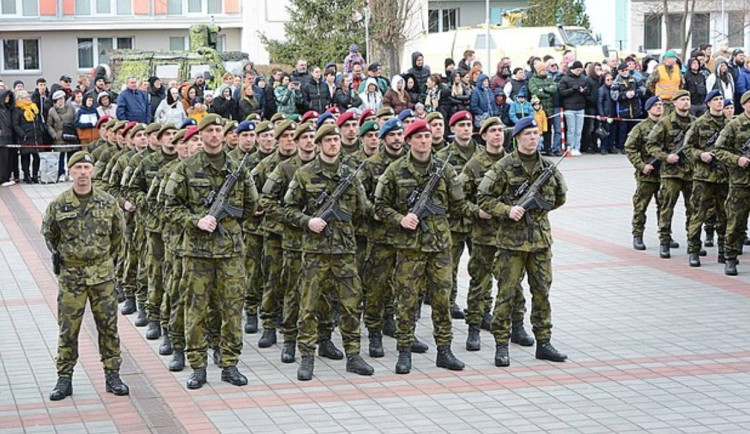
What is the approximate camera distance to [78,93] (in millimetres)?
26766

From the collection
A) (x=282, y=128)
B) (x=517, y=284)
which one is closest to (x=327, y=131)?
(x=282, y=128)

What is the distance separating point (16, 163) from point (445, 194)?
53.4ft

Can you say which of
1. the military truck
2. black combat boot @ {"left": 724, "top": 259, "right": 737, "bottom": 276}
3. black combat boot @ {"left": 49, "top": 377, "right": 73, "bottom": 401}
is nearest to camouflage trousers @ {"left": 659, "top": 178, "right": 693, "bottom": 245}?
black combat boot @ {"left": 724, "top": 259, "right": 737, "bottom": 276}

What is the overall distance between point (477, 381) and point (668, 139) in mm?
6602

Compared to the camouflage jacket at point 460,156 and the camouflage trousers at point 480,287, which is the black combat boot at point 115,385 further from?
the camouflage jacket at point 460,156

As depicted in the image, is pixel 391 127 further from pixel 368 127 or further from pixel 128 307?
pixel 128 307

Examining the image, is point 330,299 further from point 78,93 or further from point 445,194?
point 78,93

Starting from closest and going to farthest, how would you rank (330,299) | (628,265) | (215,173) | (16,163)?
(215,173) → (330,299) → (628,265) → (16,163)

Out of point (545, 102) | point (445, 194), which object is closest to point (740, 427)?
point (445, 194)

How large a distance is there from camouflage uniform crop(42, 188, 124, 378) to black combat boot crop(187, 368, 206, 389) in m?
0.59

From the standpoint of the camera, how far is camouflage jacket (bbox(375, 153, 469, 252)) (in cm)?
1174

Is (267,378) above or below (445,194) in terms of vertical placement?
below

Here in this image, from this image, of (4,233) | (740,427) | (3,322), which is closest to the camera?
(740,427)

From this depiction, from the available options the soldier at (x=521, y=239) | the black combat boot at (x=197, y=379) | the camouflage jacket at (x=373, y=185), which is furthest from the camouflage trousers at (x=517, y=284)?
the black combat boot at (x=197, y=379)
